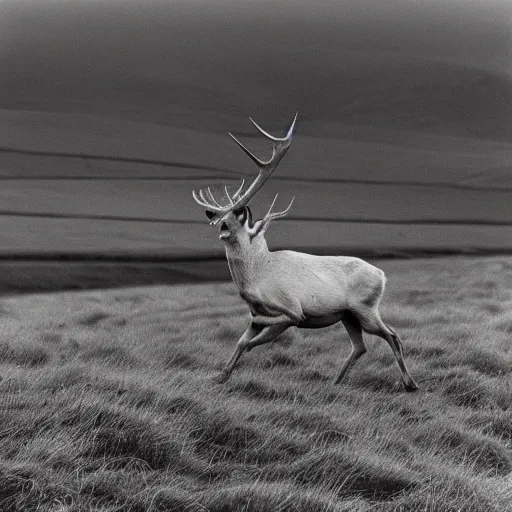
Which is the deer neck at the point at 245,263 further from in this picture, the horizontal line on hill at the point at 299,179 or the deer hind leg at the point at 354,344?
the horizontal line on hill at the point at 299,179

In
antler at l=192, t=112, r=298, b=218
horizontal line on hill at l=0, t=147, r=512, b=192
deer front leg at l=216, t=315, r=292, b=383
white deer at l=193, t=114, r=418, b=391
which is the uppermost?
antler at l=192, t=112, r=298, b=218

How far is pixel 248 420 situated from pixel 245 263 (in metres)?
1.40

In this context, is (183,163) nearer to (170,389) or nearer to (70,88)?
(70,88)

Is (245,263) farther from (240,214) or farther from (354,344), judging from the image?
(354,344)

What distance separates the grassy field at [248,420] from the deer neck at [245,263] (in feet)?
2.54

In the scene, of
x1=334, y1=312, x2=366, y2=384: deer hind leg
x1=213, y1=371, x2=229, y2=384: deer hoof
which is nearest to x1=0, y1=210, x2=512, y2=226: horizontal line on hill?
x1=334, y1=312, x2=366, y2=384: deer hind leg

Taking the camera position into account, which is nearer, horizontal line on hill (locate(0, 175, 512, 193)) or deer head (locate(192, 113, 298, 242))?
deer head (locate(192, 113, 298, 242))

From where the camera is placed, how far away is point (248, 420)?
15.5 ft

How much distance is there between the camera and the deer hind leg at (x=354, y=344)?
5.98 meters

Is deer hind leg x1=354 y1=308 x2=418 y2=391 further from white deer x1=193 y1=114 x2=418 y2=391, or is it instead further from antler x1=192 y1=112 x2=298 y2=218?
antler x1=192 y1=112 x2=298 y2=218

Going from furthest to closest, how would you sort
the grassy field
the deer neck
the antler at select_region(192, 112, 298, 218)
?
1. the deer neck
2. the antler at select_region(192, 112, 298, 218)
3. the grassy field

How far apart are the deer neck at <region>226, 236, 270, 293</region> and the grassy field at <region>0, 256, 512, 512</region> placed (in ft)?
2.54

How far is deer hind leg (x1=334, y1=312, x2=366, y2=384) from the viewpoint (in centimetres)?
598

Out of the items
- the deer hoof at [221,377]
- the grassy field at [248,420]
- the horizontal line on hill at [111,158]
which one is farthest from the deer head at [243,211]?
the horizontal line on hill at [111,158]
